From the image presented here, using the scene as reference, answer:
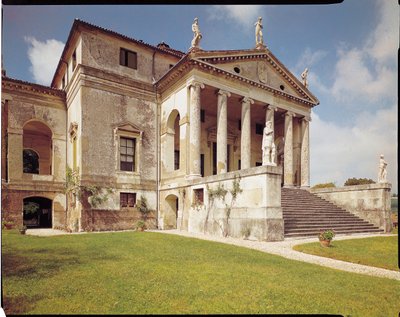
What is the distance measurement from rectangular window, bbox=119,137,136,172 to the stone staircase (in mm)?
9534

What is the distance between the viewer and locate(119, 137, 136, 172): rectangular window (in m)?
18.7

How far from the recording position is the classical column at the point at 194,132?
17266 mm

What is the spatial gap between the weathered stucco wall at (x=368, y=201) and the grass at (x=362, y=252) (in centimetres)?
512

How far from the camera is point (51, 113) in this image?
65.4 feet

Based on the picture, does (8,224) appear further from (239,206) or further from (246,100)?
(246,100)

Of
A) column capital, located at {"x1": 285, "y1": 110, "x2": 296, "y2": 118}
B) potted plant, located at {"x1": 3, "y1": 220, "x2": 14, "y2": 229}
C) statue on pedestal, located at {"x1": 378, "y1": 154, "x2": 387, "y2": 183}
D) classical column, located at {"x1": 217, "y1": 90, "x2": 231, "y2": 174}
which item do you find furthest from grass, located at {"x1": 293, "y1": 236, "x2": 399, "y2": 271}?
potted plant, located at {"x1": 3, "y1": 220, "x2": 14, "y2": 229}

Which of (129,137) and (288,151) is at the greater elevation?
(129,137)

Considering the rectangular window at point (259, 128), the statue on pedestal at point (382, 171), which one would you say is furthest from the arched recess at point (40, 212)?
the statue on pedestal at point (382, 171)

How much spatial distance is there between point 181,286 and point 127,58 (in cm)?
1685

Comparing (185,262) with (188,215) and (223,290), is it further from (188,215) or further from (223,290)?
(188,215)

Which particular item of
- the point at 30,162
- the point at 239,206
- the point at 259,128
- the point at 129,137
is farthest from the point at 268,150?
the point at 30,162

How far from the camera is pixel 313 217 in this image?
15641 millimetres

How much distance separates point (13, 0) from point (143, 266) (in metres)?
5.63

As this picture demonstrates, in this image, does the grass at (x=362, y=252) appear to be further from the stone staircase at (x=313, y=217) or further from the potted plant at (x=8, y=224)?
the potted plant at (x=8, y=224)
